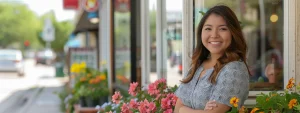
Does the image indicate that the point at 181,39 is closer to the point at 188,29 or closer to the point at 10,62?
the point at 188,29

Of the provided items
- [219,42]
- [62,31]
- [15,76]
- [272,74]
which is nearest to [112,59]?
[272,74]

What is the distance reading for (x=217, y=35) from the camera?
2676 millimetres

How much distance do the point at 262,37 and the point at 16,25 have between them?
6409 centimetres

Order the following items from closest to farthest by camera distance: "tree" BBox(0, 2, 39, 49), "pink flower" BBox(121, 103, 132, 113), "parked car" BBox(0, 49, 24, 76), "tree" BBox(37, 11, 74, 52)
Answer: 1. "pink flower" BBox(121, 103, 132, 113)
2. "parked car" BBox(0, 49, 24, 76)
3. "tree" BBox(37, 11, 74, 52)
4. "tree" BBox(0, 2, 39, 49)

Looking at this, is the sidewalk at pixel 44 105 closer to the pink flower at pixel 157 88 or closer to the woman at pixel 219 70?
the pink flower at pixel 157 88

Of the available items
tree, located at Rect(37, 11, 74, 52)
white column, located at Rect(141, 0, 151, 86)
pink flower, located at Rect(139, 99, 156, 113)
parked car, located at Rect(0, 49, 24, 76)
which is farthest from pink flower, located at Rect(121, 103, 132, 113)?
tree, located at Rect(37, 11, 74, 52)

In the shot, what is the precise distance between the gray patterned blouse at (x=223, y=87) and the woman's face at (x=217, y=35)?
4.1 inches

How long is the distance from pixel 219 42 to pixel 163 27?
3.38m

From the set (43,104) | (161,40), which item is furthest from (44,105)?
(161,40)

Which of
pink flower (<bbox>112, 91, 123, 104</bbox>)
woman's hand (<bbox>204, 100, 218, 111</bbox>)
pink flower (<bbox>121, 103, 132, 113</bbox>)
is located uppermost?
woman's hand (<bbox>204, 100, 218, 111</bbox>)

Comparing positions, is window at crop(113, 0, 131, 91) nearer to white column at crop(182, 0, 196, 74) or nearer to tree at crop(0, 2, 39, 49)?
white column at crop(182, 0, 196, 74)

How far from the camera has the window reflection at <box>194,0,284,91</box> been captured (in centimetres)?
382

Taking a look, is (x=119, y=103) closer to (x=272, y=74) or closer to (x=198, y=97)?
(x=272, y=74)

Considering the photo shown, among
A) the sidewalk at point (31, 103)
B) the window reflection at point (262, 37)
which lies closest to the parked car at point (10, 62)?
the sidewalk at point (31, 103)
